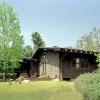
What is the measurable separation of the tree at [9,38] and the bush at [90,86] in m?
28.4

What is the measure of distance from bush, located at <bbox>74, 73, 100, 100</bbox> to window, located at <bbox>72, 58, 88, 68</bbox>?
964 inches

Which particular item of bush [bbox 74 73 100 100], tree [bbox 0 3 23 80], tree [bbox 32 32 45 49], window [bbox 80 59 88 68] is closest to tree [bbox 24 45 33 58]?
tree [bbox 32 32 45 49]

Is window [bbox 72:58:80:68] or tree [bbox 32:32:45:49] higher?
tree [bbox 32:32:45:49]

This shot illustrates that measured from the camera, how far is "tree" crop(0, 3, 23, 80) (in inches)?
1794

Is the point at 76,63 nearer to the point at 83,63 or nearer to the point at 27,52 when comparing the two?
the point at 83,63

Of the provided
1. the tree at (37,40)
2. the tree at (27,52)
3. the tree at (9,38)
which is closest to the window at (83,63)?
the tree at (9,38)

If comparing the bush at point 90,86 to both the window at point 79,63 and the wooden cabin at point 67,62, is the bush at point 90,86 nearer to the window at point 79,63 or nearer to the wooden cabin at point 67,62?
the wooden cabin at point 67,62

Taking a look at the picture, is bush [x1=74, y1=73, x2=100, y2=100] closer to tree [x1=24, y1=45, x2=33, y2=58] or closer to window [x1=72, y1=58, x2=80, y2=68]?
window [x1=72, y1=58, x2=80, y2=68]

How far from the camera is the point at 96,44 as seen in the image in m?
70.0

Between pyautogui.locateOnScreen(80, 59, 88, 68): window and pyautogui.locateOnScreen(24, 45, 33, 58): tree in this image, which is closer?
pyautogui.locateOnScreen(80, 59, 88, 68): window

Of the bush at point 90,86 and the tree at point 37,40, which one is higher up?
the tree at point 37,40

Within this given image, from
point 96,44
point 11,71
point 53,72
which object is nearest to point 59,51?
point 53,72

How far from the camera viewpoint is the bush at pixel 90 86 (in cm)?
1606

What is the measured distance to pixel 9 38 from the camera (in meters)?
45.5
